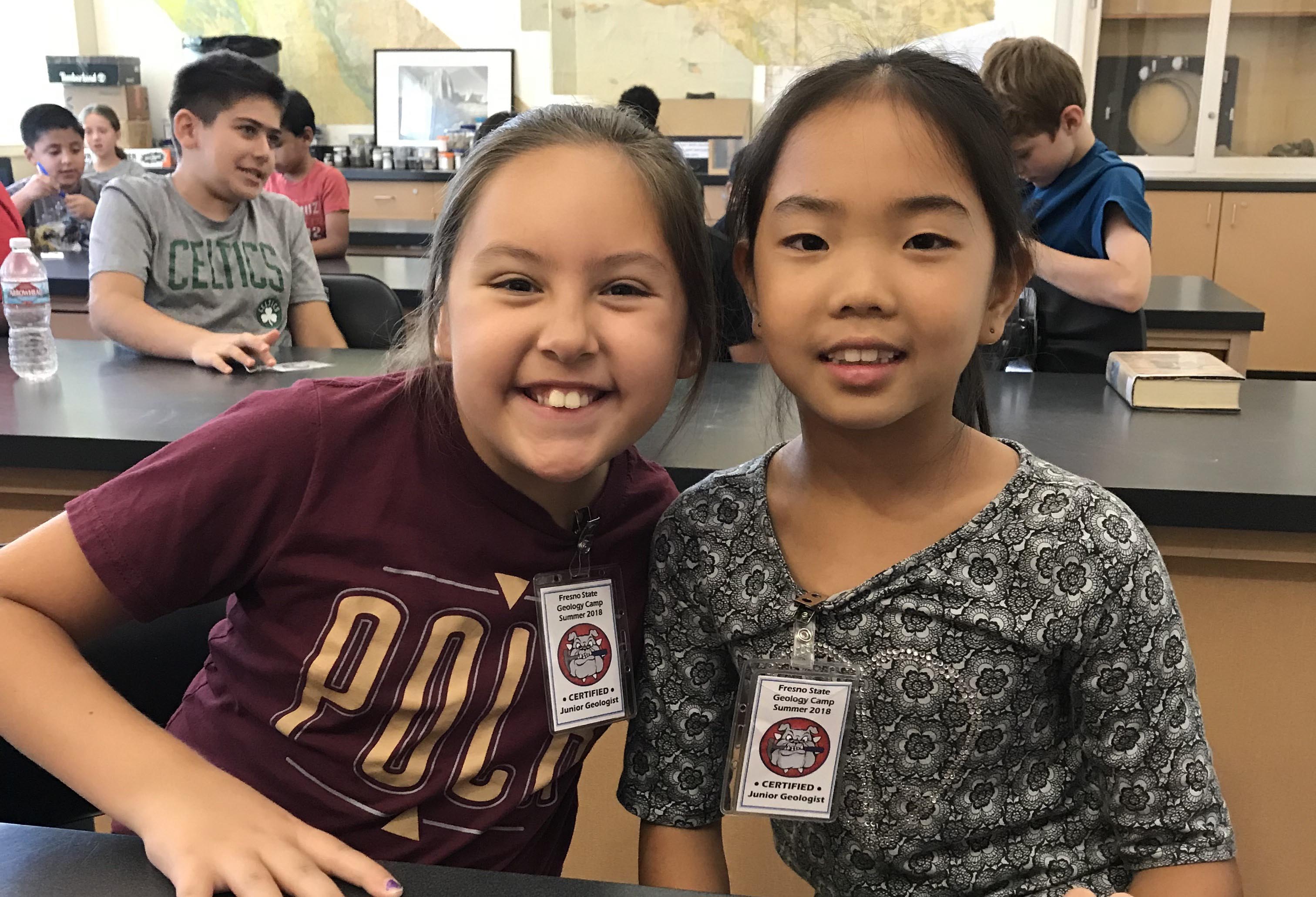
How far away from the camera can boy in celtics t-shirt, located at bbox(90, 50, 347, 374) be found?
2219 mm

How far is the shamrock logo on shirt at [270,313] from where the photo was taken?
7.97 feet

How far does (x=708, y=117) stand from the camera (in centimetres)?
583

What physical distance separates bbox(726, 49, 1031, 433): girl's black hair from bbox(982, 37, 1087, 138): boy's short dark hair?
1435 mm

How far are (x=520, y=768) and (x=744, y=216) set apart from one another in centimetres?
52

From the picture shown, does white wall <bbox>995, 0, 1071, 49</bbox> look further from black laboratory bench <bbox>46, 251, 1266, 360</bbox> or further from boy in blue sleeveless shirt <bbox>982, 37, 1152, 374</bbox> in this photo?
boy in blue sleeveless shirt <bbox>982, 37, 1152, 374</bbox>

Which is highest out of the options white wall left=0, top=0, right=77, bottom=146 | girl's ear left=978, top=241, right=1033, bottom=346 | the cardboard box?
white wall left=0, top=0, right=77, bottom=146

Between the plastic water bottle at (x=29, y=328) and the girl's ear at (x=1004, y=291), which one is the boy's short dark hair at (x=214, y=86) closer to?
the plastic water bottle at (x=29, y=328)

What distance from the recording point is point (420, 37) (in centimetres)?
648

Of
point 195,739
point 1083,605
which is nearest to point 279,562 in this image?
point 195,739

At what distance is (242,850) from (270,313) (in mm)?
1969

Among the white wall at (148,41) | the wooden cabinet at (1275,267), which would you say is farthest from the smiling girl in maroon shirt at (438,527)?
the white wall at (148,41)

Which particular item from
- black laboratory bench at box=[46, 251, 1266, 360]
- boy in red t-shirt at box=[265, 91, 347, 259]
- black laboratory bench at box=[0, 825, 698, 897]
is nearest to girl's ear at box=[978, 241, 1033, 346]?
black laboratory bench at box=[0, 825, 698, 897]

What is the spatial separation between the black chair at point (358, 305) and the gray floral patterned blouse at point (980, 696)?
1.74m

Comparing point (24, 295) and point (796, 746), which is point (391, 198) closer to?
point (24, 295)
